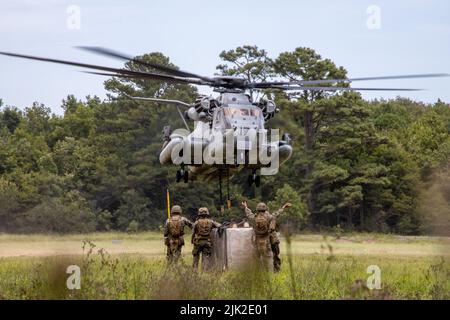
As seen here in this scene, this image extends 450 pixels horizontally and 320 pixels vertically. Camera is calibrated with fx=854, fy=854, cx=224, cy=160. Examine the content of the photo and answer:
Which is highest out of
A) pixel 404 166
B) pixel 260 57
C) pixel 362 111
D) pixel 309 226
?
pixel 260 57

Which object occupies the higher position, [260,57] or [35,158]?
[260,57]

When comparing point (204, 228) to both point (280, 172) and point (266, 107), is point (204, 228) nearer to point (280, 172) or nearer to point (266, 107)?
point (266, 107)

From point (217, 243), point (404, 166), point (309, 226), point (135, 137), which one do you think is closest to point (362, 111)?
point (404, 166)

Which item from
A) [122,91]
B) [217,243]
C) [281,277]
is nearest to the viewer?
[281,277]

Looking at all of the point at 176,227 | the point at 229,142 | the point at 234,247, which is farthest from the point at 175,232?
the point at 229,142

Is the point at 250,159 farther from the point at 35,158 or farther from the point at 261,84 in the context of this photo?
the point at 35,158

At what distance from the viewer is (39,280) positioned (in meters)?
13.2

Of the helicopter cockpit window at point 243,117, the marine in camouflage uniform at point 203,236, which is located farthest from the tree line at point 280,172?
the marine in camouflage uniform at point 203,236

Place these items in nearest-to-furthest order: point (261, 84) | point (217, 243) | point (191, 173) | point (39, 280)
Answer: point (39, 280)
point (217, 243)
point (261, 84)
point (191, 173)

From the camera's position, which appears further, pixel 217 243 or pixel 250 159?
pixel 250 159

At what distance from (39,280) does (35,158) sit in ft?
135

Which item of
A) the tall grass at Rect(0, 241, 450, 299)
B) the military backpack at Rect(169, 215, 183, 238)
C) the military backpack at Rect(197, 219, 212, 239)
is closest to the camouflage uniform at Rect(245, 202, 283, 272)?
the military backpack at Rect(197, 219, 212, 239)

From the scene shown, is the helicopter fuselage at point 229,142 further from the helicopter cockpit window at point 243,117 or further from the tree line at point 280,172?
the tree line at point 280,172

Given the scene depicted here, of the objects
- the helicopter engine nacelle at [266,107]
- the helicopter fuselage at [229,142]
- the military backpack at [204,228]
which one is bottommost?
the military backpack at [204,228]
